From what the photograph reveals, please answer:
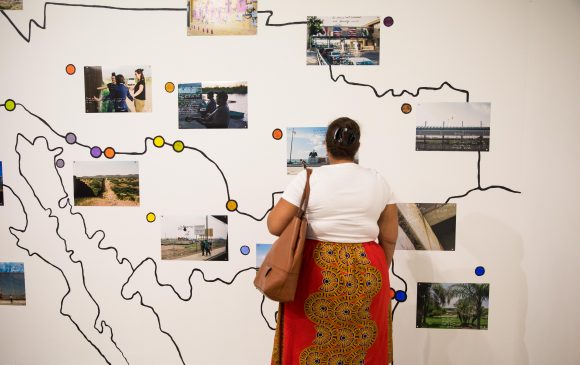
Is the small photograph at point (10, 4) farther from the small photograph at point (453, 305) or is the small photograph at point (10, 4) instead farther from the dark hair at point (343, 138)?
the small photograph at point (453, 305)

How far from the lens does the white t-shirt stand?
3.72 feet

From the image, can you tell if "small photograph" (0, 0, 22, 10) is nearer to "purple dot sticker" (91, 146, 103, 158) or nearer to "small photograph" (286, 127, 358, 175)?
"purple dot sticker" (91, 146, 103, 158)

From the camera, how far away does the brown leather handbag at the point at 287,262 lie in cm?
110

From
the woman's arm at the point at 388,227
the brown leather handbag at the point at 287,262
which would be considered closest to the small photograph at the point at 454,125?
the woman's arm at the point at 388,227

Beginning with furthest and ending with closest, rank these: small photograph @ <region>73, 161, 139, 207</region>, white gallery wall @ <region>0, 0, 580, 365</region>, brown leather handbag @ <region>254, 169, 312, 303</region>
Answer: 1. small photograph @ <region>73, 161, 139, 207</region>
2. white gallery wall @ <region>0, 0, 580, 365</region>
3. brown leather handbag @ <region>254, 169, 312, 303</region>

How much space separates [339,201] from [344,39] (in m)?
0.83

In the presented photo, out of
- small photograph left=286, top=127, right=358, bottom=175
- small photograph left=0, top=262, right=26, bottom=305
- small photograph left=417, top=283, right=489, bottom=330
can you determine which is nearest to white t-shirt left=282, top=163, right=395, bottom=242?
Answer: small photograph left=286, top=127, right=358, bottom=175

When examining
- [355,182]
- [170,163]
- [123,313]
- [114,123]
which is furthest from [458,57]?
[123,313]

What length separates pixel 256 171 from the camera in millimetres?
1648

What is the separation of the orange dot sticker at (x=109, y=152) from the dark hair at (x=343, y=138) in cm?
107

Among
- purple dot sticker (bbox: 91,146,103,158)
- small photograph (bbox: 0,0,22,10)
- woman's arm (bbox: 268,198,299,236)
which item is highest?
small photograph (bbox: 0,0,22,10)

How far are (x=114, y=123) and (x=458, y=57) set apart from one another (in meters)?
1.58

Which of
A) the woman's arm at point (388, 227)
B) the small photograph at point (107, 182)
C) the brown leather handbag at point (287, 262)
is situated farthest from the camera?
the small photograph at point (107, 182)

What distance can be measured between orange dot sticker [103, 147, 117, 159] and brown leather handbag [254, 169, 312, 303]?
3.31ft
